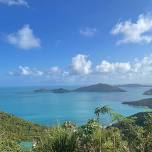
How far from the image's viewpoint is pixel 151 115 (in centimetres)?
865

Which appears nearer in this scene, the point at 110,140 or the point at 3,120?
the point at 110,140

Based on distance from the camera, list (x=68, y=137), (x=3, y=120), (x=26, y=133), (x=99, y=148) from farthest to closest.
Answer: (x=3, y=120)
(x=26, y=133)
(x=68, y=137)
(x=99, y=148)

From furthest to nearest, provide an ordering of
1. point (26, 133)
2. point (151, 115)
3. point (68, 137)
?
point (26, 133)
point (151, 115)
point (68, 137)

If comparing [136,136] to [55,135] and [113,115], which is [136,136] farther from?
[55,135]

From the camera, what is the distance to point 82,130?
7812mm

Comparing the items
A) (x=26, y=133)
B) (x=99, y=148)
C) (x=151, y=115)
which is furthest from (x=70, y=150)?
(x=26, y=133)

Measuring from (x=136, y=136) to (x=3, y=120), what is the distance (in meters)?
67.7

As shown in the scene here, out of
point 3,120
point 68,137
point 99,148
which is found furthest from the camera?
point 3,120

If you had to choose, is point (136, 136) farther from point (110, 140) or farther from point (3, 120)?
point (3, 120)

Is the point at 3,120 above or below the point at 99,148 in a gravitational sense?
below

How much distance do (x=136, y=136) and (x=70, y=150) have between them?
1.88 meters

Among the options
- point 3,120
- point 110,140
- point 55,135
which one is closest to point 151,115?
point 110,140

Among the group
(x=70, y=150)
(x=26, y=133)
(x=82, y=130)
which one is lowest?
(x=26, y=133)

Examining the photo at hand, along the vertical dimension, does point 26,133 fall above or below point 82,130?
below
